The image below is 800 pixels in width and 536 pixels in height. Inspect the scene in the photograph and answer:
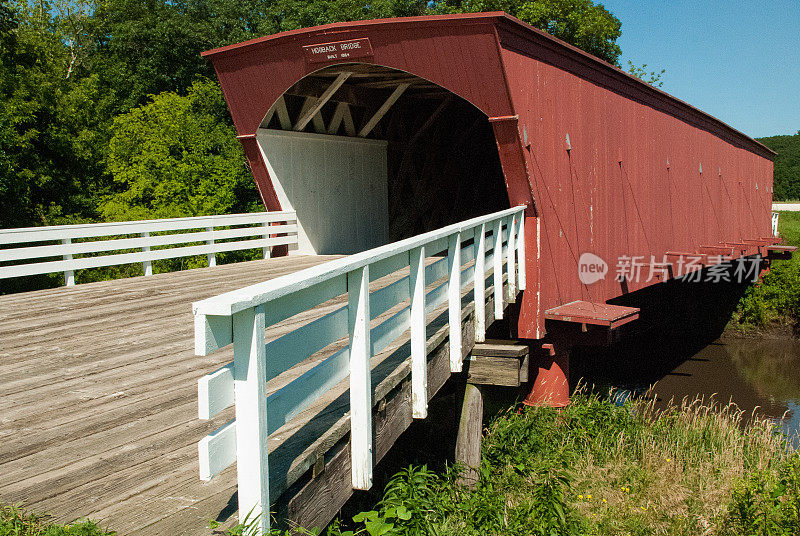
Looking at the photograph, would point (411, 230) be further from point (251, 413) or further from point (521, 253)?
point (251, 413)

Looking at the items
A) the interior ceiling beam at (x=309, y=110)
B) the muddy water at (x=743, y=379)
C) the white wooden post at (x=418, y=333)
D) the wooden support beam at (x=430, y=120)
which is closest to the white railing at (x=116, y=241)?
the interior ceiling beam at (x=309, y=110)

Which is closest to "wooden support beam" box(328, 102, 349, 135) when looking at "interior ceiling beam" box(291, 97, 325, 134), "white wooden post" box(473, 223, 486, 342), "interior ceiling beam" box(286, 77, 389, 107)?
"interior ceiling beam" box(286, 77, 389, 107)

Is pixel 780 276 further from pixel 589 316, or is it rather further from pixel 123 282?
pixel 123 282

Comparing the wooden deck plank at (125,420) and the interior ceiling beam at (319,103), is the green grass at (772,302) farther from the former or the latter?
the wooden deck plank at (125,420)

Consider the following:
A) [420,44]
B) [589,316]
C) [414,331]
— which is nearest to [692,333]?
[589,316]

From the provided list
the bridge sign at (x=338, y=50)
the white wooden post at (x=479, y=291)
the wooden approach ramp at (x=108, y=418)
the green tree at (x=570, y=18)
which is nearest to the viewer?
the wooden approach ramp at (x=108, y=418)

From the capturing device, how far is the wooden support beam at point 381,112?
12.5m

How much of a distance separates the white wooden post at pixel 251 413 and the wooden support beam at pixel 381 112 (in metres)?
10.2

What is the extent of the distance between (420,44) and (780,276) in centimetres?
1897

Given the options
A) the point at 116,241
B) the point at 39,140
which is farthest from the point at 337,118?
the point at 39,140

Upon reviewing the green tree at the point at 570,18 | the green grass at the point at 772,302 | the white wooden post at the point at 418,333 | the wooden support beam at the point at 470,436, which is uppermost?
the green tree at the point at 570,18

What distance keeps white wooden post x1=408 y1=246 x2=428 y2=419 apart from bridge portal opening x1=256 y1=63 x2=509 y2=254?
6287mm

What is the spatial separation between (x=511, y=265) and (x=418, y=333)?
3.74 meters

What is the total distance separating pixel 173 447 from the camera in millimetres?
3438
